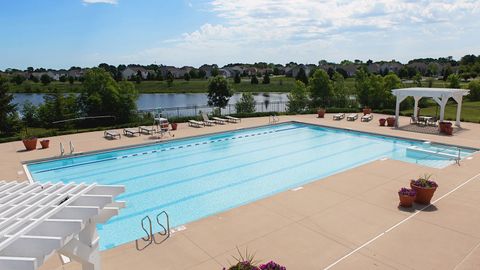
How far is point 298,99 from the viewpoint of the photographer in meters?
26.6

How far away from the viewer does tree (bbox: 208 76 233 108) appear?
104 feet

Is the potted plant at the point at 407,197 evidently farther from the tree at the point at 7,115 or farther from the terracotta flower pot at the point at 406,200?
the tree at the point at 7,115

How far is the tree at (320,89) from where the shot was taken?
26938 mm

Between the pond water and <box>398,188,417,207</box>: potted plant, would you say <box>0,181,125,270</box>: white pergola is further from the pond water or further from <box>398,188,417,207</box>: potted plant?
the pond water

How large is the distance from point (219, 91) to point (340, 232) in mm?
26004

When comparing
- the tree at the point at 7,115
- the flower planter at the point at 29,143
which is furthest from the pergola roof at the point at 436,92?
the tree at the point at 7,115

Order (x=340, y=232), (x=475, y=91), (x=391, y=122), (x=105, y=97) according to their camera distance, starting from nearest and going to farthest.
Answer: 1. (x=340, y=232)
2. (x=391, y=122)
3. (x=105, y=97)
4. (x=475, y=91)

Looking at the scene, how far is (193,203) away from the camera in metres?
9.92

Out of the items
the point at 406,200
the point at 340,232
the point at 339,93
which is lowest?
the point at 340,232

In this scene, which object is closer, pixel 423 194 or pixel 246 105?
pixel 423 194

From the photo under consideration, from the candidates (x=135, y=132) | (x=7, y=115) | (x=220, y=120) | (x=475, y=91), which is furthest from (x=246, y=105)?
(x=475, y=91)

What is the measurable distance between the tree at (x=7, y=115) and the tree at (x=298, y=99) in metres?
18.1

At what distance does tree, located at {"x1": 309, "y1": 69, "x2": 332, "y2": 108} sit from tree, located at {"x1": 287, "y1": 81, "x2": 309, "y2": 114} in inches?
29.4

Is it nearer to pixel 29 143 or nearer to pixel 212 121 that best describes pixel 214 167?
pixel 212 121
